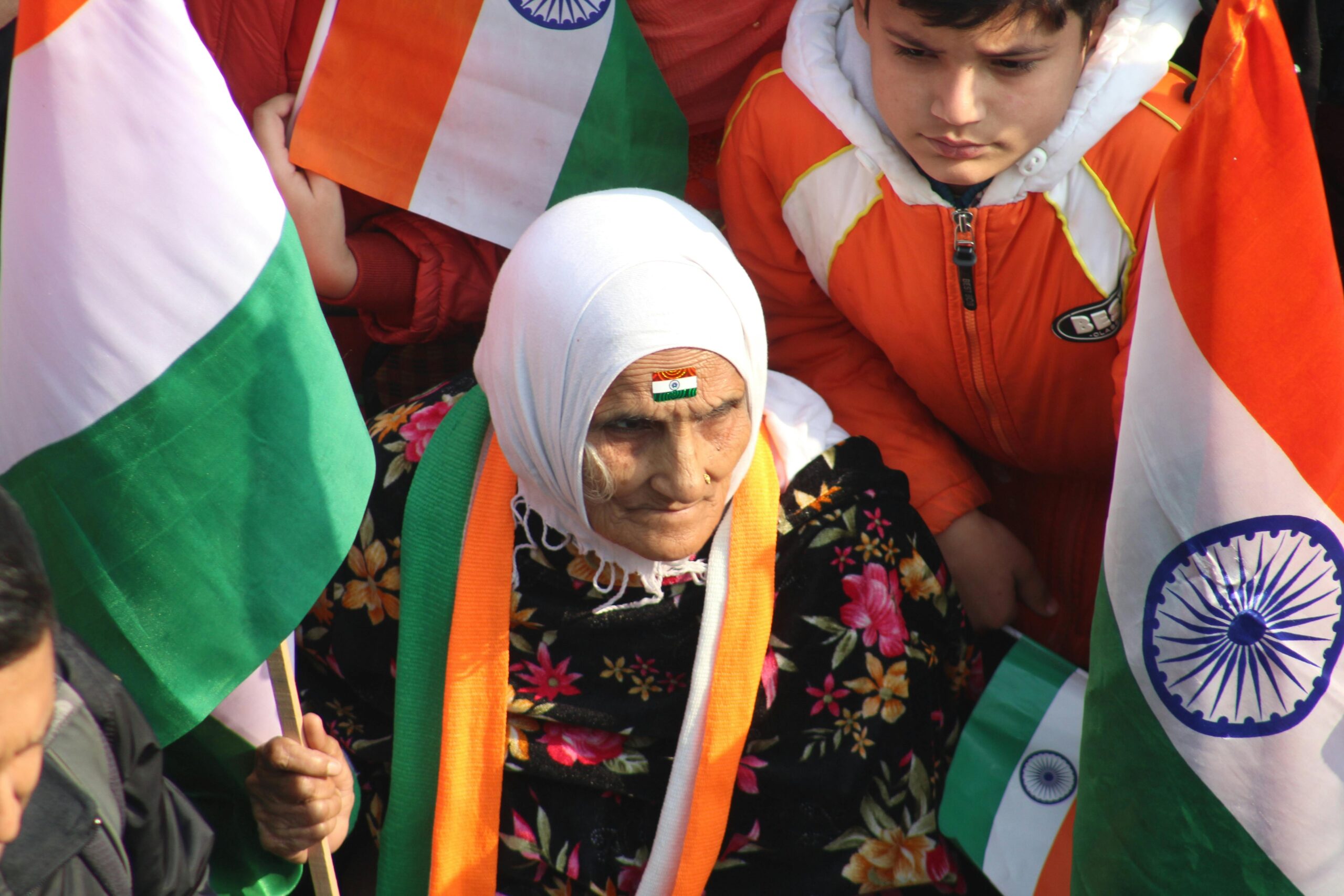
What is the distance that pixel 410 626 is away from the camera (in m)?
1.97

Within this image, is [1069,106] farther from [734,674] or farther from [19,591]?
[19,591]

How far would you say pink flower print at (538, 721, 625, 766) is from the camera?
6.56ft

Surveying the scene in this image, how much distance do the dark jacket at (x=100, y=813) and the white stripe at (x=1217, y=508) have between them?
1.19 metres

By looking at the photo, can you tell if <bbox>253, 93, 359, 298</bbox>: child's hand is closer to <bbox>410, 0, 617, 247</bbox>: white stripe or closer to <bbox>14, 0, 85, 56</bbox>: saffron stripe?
<bbox>410, 0, 617, 247</bbox>: white stripe

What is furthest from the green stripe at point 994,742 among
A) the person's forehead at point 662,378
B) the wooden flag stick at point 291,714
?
the wooden flag stick at point 291,714

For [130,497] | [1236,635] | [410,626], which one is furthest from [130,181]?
[1236,635]

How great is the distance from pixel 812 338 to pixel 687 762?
2.67 ft

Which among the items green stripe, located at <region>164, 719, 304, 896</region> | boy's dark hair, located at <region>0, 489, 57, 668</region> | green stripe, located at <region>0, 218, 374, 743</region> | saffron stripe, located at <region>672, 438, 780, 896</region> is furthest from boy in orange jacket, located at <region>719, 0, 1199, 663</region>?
boy's dark hair, located at <region>0, 489, 57, 668</region>

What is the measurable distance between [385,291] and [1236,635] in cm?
160

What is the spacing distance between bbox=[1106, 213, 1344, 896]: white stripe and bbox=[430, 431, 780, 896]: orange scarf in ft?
1.90

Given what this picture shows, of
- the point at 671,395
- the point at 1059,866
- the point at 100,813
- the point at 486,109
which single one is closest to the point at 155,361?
the point at 100,813

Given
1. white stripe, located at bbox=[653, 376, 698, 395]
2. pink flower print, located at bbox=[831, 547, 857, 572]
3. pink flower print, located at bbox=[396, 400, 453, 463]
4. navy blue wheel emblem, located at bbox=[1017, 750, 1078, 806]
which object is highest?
white stripe, located at bbox=[653, 376, 698, 395]

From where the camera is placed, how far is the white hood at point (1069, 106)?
5.91ft

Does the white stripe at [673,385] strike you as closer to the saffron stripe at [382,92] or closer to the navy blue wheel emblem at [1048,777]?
the navy blue wheel emblem at [1048,777]
